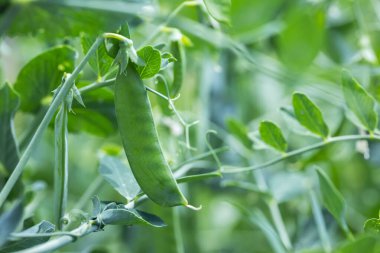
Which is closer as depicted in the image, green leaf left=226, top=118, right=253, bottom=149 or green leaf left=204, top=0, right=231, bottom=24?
green leaf left=204, top=0, right=231, bottom=24

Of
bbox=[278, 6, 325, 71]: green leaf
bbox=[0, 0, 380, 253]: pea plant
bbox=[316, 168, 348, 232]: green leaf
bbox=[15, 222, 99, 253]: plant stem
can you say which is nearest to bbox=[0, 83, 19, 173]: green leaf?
bbox=[0, 0, 380, 253]: pea plant

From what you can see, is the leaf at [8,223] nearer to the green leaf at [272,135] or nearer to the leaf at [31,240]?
the leaf at [31,240]

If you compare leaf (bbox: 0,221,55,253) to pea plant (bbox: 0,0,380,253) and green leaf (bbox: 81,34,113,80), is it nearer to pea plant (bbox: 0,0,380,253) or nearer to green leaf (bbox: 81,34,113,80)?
pea plant (bbox: 0,0,380,253)

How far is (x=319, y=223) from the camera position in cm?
51

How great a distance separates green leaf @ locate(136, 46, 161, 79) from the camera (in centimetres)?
31

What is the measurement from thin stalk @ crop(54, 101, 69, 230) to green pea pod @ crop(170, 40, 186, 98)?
0.09m

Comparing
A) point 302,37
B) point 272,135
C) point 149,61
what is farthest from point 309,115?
point 302,37

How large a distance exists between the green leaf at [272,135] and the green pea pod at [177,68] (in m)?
0.07

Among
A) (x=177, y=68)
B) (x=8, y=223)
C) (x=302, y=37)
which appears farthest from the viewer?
(x=302, y=37)

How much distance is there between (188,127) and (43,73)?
118 millimetres

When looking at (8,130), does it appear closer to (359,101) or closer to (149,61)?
(149,61)

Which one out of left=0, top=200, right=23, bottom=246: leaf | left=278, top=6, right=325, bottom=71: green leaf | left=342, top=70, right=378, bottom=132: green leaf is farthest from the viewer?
left=278, top=6, right=325, bottom=71: green leaf

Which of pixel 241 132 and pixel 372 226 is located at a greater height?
pixel 241 132

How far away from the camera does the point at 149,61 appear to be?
317 millimetres
